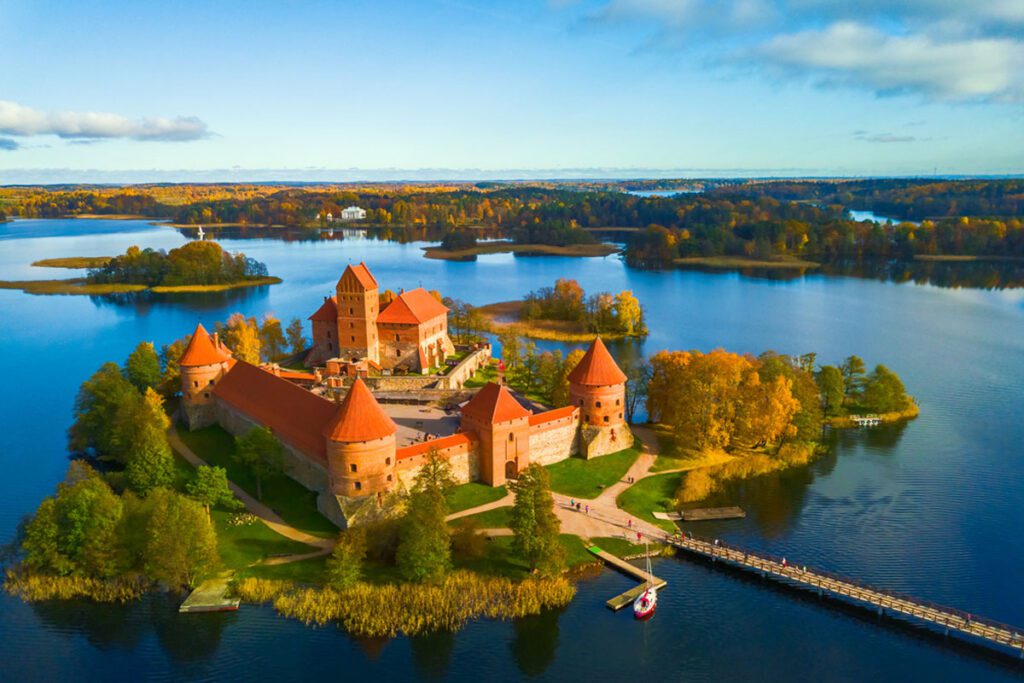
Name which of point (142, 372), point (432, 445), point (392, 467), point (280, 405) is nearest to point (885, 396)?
point (432, 445)

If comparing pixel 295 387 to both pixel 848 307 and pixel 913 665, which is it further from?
pixel 848 307

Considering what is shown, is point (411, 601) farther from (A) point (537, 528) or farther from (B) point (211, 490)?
(B) point (211, 490)

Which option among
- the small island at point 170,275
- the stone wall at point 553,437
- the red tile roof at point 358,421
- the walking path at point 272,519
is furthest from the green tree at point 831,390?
the small island at point 170,275

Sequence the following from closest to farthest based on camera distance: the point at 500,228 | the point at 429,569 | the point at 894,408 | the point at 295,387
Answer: the point at 429,569 → the point at 295,387 → the point at 894,408 → the point at 500,228

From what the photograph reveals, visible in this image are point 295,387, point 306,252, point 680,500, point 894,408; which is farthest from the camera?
point 306,252

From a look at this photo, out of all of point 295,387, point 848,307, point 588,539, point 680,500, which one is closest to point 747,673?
point 588,539

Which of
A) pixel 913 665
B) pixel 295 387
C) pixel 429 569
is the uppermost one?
pixel 295 387
